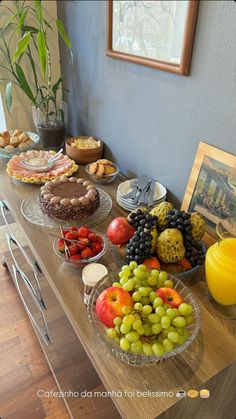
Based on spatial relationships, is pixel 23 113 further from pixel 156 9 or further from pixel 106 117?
pixel 156 9

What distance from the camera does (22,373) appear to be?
118 cm

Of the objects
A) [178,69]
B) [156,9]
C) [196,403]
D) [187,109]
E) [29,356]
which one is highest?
[156,9]

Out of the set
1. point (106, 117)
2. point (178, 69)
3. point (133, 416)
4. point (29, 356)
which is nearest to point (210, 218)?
point (178, 69)

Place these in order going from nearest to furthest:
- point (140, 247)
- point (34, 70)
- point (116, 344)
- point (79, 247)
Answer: point (116, 344) < point (140, 247) < point (79, 247) < point (34, 70)

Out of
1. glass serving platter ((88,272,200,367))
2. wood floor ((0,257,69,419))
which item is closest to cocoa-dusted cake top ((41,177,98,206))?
glass serving platter ((88,272,200,367))

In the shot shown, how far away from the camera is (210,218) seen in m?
0.86

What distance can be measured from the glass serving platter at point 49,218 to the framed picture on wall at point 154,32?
1.57 feet

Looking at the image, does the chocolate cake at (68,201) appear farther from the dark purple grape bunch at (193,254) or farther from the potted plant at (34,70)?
the potted plant at (34,70)

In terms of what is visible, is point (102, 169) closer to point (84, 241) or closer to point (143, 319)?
point (84, 241)

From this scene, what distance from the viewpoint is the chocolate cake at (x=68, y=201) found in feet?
3.06

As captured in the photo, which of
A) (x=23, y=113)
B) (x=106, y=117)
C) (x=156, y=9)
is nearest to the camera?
(x=156, y=9)

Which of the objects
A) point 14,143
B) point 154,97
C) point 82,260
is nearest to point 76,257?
point 82,260

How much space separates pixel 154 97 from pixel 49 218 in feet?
1.74

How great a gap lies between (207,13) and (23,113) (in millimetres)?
1159
